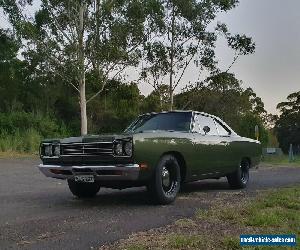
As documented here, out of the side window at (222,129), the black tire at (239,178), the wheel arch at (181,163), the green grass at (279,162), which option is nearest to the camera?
the wheel arch at (181,163)

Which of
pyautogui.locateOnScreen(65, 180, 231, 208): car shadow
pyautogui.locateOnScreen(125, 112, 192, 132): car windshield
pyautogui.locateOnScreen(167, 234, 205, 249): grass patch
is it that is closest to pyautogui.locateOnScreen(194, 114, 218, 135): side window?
pyautogui.locateOnScreen(125, 112, 192, 132): car windshield

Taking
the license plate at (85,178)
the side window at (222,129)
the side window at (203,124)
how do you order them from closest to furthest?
the license plate at (85,178) < the side window at (203,124) < the side window at (222,129)

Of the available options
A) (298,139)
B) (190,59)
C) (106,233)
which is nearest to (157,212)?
(106,233)

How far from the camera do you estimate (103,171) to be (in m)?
7.61

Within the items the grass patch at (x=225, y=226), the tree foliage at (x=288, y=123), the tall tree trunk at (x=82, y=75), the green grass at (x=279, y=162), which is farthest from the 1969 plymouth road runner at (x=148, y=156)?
the tree foliage at (x=288, y=123)

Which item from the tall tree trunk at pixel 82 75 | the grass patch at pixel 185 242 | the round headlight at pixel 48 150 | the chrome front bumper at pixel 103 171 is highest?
the tall tree trunk at pixel 82 75

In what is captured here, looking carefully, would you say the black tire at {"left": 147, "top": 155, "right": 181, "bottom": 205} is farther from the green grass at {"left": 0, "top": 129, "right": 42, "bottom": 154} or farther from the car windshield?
the green grass at {"left": 0, "top": 129, "right": 42, "bottom": 154}

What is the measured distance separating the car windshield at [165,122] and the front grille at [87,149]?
1.48 metres

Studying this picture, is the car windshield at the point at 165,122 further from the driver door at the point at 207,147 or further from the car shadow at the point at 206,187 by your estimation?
the car shadow at the point at 206,187

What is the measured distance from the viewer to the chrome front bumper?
745 cm

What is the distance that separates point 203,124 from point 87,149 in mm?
2723

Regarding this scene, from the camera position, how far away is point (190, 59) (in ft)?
106

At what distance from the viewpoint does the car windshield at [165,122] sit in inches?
359

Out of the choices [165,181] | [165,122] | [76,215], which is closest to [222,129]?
[165,122]
